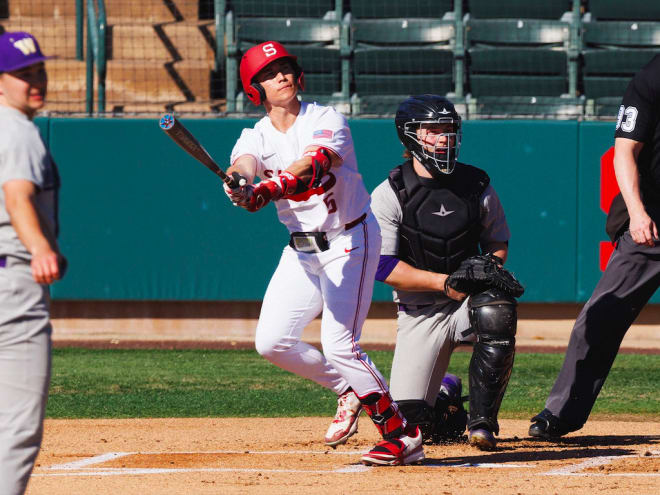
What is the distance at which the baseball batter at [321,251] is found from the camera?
4.71 metres

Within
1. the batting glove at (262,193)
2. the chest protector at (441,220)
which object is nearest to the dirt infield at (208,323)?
the chest protector at (441,220)

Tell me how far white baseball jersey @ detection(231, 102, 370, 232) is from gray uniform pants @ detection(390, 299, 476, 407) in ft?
2.56

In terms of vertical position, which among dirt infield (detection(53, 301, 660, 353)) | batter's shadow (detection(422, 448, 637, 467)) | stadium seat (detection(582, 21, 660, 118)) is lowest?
dirt infield (detection(53, 301, 660, 353))

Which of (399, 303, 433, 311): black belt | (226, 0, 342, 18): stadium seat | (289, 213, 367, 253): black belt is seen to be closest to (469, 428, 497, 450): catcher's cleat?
(399, 303, 433, 311): black belt

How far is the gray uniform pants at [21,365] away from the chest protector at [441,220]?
251cm

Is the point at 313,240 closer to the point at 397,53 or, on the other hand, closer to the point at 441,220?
the point at 441,220

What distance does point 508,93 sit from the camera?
11852 millimetres

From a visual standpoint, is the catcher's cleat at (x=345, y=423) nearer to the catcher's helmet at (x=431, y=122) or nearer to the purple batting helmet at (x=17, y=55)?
the catcher's helmet at (x=431, y=122)

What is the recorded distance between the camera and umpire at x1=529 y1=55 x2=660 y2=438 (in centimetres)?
519

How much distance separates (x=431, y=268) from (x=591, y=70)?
729 centimetres

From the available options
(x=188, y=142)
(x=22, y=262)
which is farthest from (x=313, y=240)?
(x=22, y=262)

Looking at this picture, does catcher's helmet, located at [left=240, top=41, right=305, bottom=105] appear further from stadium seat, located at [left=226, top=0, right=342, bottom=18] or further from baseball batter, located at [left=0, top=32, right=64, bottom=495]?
stadium seat, located at [left=226, top=0, right=342, bottom=18]

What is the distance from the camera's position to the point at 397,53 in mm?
11844

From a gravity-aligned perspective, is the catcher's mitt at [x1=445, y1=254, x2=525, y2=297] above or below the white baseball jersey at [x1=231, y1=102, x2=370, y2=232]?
below
